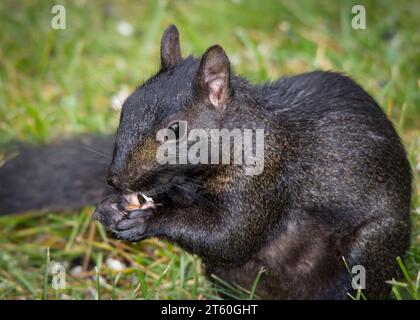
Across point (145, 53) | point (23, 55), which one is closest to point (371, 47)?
point (145, 53)

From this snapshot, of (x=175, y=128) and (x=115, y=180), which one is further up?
(x=175, y=128)

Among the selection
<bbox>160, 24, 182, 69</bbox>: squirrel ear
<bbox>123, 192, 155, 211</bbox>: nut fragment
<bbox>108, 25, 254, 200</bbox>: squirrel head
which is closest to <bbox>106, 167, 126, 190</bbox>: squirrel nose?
<bbox>108, 25, 254, 200</bbox>: squirrel head

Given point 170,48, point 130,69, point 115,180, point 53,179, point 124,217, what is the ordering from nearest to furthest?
point 115,180, point 124,217, point 170,48, point 53,179, point 130,69

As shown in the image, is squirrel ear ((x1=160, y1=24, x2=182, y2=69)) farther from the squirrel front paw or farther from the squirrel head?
the squirrel front paw

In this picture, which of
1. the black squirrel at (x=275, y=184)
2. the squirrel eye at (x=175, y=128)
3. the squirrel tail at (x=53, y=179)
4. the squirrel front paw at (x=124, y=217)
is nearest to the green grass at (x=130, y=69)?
the squirrel tail at (x=53, y=179)

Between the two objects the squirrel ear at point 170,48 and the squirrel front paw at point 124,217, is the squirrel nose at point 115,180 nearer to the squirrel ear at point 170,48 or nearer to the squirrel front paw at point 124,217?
the squirrel front paw at point 124,217

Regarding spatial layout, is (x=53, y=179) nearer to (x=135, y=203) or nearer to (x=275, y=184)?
(x=135, y=203)

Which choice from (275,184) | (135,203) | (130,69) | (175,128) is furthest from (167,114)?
Result: (130,69)

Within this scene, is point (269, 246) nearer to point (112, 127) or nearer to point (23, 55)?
point (112, 127)
